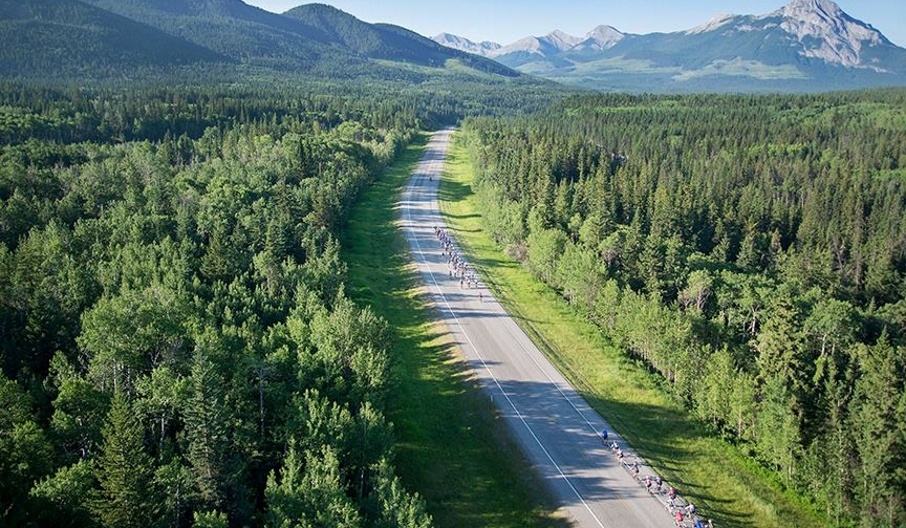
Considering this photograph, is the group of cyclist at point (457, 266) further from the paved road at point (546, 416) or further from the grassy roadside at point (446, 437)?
the grassy roadside at point (446, 437)

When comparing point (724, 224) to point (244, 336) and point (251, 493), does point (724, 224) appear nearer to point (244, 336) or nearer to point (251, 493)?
point (244, 336)

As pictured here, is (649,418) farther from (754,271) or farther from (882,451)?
(754,271)

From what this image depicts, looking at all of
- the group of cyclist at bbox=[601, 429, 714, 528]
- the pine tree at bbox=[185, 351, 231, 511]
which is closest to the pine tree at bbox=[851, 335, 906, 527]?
the group of cyclist at bbox=[601, 429, 714, 528]

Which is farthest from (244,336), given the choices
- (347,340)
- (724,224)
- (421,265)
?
(724,224)

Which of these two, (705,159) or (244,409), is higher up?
(705,159)

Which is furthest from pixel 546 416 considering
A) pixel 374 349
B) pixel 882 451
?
pixel 882 451

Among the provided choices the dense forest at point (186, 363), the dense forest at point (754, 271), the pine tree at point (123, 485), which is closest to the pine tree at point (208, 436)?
the dense forest at point (186, 363)
